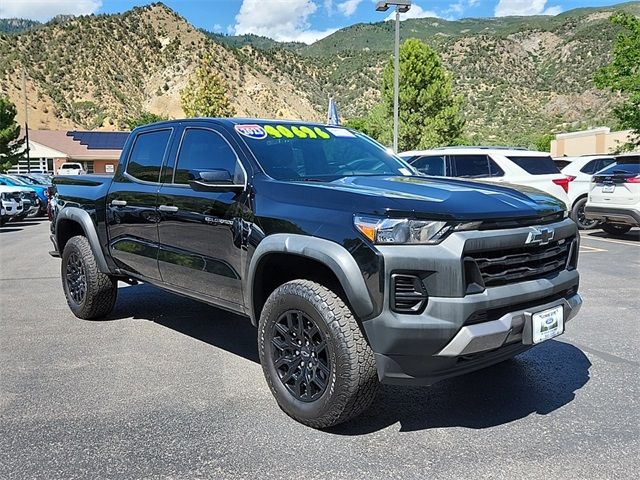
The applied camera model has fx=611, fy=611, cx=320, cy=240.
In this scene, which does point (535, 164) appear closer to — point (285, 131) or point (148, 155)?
point (285, 131)

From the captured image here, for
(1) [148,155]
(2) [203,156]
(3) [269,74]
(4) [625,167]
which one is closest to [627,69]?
(4) [625,167]

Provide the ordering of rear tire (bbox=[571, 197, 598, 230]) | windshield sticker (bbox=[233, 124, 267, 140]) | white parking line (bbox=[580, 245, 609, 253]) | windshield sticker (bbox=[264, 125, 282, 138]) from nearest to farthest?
1. windshield sticker (bbox=[233, 124, 267, 140])
2. windshield sticker (bbox=[264, 125, 282, 138])
3. white parking line (bbox=[580, 245, 609, 253])
4. rear tire (bbox=[571, 197, 598, 230])

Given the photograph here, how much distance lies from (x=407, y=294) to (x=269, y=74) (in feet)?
329

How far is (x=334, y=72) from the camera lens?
100312 millimetres

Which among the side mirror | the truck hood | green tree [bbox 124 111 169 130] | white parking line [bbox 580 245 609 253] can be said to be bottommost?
→ white parking line [bbox 580 245 609 253]

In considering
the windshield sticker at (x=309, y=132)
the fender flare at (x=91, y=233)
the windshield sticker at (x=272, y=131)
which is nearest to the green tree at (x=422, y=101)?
the fender flare at (x=91, y=233)

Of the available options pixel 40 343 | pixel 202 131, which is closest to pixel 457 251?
pixel 202 131

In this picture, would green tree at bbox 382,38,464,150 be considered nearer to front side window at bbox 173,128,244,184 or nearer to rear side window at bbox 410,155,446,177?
rear side window at bbox 410,155,446,177

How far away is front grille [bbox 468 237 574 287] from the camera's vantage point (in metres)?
3.26

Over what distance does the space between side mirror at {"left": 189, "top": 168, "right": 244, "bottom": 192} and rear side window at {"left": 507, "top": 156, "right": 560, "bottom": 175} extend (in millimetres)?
8031

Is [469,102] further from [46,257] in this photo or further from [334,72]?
[46,257]

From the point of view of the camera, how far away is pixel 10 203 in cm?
1717

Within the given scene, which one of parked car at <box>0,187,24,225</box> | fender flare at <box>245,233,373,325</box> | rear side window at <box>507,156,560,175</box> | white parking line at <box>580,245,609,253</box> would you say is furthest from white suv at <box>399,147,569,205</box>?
parked car at <box>0,187,24,225</box>

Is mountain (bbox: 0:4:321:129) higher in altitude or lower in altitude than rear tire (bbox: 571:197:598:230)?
higher
